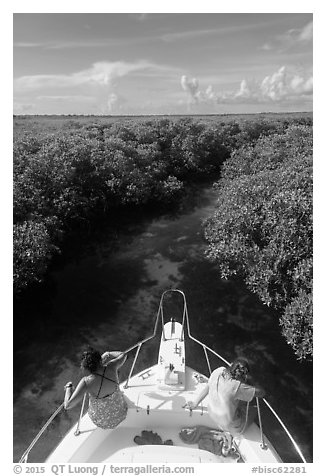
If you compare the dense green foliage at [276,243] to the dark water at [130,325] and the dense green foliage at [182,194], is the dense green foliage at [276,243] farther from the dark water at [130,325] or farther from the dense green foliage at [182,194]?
the dark water at [130,325]

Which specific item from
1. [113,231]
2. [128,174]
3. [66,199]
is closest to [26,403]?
[66,199]

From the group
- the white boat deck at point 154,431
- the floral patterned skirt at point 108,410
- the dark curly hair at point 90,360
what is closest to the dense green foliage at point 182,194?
the white boat deck at point 154,431

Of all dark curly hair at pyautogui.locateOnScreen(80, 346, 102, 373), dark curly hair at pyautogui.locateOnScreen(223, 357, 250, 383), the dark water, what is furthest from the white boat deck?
the dark water

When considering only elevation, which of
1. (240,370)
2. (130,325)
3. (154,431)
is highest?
(240,370)

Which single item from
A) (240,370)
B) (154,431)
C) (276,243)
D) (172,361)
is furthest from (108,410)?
(276,243)

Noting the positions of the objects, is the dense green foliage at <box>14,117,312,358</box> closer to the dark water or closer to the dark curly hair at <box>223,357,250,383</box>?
the dark water

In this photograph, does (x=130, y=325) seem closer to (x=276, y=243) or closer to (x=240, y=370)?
(x=276, y=243)

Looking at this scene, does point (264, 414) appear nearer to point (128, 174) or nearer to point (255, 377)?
point (255, 377)

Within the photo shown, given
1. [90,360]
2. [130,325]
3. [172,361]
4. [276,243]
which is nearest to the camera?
[90,360]
